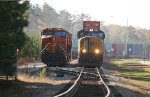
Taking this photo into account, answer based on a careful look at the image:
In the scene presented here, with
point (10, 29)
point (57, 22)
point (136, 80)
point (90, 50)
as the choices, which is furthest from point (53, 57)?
point (57, 22)

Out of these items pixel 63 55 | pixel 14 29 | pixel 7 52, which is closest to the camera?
pixel 7 52

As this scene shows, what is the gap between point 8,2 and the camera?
17500mm

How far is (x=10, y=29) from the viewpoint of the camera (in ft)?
57.9

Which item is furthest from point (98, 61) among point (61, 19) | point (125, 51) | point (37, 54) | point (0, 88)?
point (61, 19)

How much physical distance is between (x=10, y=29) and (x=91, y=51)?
2054cm

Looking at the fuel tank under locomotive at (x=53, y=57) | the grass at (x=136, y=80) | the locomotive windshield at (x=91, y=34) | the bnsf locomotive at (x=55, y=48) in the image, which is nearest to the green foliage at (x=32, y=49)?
the grass at (x=136, y=80)

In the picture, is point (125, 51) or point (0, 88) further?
point (125, 51)

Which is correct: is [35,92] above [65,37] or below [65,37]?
below

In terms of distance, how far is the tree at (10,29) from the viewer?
16844 mm

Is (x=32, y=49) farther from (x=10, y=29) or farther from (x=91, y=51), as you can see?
(x=10, y=29)

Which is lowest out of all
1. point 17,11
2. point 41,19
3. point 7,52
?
point 7,52

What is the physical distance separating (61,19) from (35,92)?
481 ft

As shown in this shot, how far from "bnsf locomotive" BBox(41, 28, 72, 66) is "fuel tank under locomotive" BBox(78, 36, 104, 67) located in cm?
156

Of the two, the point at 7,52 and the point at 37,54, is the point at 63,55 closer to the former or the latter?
the point at 7,52
